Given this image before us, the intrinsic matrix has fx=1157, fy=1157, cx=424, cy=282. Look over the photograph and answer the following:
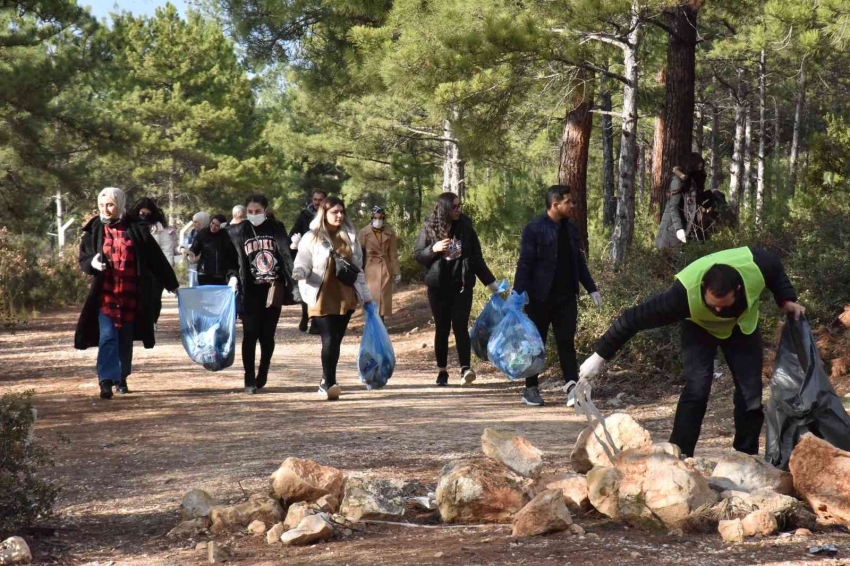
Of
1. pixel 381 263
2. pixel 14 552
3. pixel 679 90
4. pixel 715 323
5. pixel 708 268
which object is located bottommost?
pixel 14 552

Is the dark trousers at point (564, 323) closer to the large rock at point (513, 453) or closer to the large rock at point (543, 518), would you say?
the large rock at point (513, 453)

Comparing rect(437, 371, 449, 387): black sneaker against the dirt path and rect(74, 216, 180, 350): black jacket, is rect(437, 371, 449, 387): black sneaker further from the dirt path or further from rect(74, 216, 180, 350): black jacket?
rect(74, 216, 180, 350): black jacket

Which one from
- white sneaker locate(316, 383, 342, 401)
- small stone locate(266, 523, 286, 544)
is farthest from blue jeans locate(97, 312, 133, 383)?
small stone locate(266, 523, 286, 544)

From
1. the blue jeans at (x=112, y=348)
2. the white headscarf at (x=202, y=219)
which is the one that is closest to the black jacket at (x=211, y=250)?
the white headscarf at (x=202, y=219)

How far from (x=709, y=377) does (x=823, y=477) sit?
3.39ft

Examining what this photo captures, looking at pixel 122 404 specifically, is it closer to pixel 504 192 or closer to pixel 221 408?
pixel 221 408

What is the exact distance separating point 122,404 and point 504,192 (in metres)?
14.9

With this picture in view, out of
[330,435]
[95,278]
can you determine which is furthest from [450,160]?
[330,435]

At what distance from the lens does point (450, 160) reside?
25.9m

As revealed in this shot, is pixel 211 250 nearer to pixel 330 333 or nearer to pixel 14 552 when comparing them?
pixel 330 333

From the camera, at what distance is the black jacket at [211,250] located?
11.0 m

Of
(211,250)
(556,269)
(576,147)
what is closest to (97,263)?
(211,250)

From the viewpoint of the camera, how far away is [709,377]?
19.8 ft

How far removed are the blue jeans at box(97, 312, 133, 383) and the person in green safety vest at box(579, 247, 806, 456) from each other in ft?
18.9
